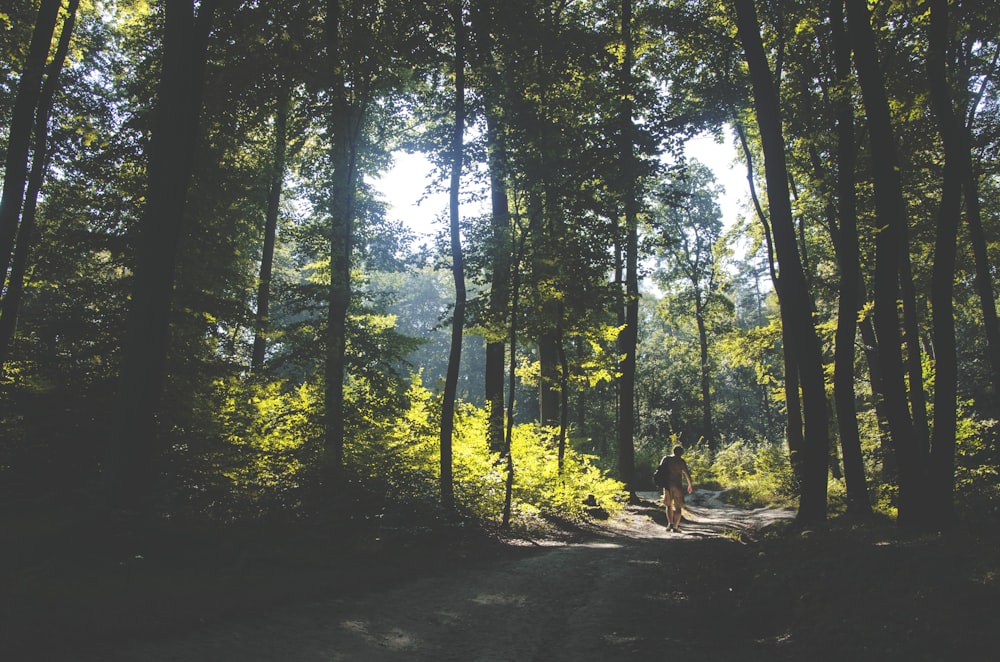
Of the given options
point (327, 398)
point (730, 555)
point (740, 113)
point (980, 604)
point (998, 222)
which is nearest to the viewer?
point (980, 604)

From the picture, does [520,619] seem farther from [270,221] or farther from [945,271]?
[270,221]

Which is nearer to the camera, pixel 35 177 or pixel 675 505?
pixel 675 505

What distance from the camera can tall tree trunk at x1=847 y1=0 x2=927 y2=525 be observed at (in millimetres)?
8102

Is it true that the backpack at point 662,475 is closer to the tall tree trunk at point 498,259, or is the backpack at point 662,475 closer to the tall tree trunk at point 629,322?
the tall tree trunk at point 498,259

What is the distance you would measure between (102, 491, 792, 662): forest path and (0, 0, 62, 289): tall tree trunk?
9.61 metres

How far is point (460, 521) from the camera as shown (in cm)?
1004

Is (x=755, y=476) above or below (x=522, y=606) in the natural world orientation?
below

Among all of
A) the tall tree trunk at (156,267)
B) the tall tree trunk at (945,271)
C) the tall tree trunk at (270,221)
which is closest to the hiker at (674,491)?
the tall tree trunk at (945,271)

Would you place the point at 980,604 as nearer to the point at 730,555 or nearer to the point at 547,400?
the point at 730,555

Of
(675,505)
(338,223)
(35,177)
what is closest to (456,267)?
(338,223)

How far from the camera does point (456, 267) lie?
37.7 ft

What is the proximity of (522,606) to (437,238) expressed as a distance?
27.4 feet

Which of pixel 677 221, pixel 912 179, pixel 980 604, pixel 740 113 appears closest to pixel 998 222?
pixel 912 179

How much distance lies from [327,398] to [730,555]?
7.56m
